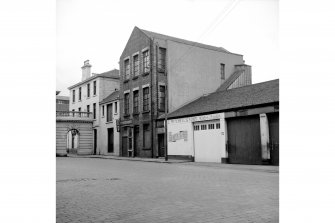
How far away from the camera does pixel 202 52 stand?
93.8ft

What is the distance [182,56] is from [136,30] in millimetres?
5557

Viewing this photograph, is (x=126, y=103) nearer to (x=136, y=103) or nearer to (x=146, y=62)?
(x=136, y=103)

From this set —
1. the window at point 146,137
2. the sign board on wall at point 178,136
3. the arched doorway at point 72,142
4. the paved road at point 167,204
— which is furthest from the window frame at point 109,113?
the paved road at point 167,204

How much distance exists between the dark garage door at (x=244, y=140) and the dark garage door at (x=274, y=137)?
0.84 meters

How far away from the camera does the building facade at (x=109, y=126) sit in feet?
109

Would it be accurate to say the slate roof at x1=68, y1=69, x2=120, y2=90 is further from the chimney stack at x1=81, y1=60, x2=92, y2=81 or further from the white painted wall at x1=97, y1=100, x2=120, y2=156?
the white painted wall at x1=97, y1=100, x2=120, y2=156

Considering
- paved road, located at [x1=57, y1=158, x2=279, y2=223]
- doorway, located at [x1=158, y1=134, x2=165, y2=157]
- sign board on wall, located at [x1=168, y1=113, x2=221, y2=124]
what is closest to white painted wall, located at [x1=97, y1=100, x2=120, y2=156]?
doorway, located at [x1=158, y1=134, x2=165, y2=157]

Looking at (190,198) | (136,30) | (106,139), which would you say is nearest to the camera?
(190,198)

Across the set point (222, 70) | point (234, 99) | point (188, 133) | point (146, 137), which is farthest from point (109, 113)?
point (234, 99)

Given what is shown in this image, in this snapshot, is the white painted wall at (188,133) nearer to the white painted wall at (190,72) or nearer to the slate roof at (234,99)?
the slate roof at (234,99)

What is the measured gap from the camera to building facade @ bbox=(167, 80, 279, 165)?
17.6 meters

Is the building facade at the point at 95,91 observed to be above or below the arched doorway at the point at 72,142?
above

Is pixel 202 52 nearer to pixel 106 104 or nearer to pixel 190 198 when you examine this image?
pixel 106 104
